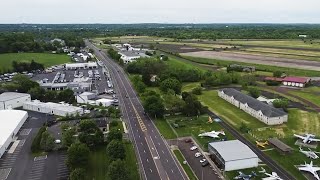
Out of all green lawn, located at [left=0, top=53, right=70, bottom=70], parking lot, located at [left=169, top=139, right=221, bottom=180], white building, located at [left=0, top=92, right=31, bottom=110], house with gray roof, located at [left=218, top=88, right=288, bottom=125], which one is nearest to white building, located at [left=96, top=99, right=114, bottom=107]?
→ white building, located at [left=0, top=92, right=31, bottom=110]

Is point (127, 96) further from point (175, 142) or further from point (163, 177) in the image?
point (163, 177)

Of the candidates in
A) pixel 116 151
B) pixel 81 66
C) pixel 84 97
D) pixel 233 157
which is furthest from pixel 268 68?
pixel 116 151

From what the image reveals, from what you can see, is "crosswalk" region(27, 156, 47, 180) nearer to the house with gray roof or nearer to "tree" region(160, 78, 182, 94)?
Result: the house with gray roof

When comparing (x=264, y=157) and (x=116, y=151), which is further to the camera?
(x=264, y=157)

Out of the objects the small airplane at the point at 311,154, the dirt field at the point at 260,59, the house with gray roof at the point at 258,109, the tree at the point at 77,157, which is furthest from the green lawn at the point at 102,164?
the dirt field at the point at 260,59

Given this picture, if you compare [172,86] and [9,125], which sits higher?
[172,86]

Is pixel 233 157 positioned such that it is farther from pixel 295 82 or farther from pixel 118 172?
pixel 295 82

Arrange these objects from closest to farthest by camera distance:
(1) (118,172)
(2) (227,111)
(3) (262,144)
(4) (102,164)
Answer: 1. (1) (118,172)
2. (4) (102,164)
3. (3) (262,144)
4. (2) (227,111)
